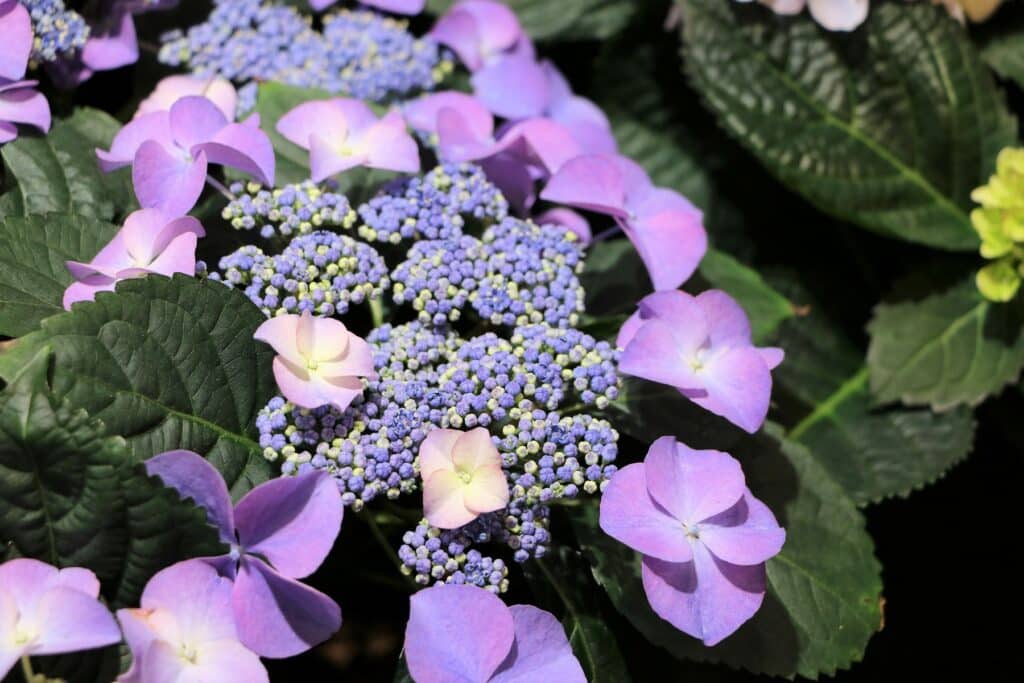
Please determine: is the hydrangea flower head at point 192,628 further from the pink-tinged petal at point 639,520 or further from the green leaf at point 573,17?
the green leaf at point 573,17

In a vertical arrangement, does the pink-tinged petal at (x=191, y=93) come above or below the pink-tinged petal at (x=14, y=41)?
below

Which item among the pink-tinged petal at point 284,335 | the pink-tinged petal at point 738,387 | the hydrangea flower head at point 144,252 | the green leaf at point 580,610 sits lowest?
the green leaf at point 580,610

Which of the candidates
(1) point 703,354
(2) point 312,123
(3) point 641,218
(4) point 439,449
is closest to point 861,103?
(3) point 641,218

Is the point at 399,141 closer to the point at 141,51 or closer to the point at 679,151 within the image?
the point at 141,51

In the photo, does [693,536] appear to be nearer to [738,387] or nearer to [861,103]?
[738,387]

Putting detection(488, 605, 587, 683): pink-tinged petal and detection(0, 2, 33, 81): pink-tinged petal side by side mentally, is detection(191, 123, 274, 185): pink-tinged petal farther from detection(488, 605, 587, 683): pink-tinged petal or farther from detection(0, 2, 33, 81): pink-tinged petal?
detection(488, 605, 587, 683): pink-tinged petal

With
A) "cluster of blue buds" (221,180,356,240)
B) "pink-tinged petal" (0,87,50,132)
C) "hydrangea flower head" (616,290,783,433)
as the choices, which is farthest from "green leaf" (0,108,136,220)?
"hydrangea flower head" (616,290,783,433)

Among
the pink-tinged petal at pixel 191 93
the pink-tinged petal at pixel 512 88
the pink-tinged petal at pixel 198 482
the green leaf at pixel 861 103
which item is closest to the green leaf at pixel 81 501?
the pink-tinged petal at pixel 198 482

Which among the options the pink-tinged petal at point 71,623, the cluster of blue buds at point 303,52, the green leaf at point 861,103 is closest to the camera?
the pink-tinged petal at point 71,623
